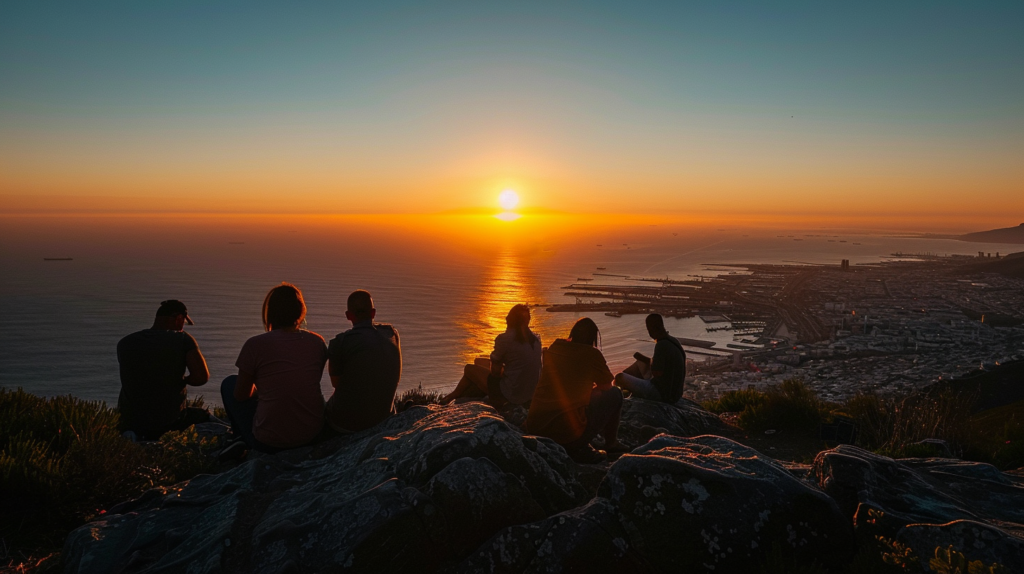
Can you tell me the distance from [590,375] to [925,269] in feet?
480

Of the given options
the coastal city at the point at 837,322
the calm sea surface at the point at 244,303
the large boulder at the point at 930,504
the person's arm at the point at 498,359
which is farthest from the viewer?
the calm sea surface at the point at 244,303

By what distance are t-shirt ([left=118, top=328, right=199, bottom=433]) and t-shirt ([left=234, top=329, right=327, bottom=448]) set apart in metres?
1.67

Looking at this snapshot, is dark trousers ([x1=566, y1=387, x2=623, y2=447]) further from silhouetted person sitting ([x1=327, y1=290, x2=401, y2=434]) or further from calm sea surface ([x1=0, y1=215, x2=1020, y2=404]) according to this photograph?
calm sea surface ([x1=0, y1=215, x2=1020, y2=404])

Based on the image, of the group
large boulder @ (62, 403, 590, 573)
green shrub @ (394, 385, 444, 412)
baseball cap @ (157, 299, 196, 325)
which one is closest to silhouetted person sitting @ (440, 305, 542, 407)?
green shrub @ (394, 385, 444, 412)

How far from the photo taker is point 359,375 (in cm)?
547

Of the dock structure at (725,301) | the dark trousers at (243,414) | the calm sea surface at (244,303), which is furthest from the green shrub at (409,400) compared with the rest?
the dock structure at (725,301)

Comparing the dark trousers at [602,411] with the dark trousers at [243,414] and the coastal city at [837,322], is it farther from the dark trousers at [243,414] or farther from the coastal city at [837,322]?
the coastal city at [837,322]

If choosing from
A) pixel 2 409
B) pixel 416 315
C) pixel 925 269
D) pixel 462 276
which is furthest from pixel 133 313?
pixel 925 269

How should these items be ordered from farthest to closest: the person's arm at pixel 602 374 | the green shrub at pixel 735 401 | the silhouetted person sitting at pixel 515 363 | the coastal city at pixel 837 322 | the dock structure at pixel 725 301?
the dock structure at pixel 725 301 < the coastal city at pixel 837 322 < the green shrub at pixel 735 401 < the silhouetted person sitting at pixel 515 363 < the person's arm at pixel 602 374

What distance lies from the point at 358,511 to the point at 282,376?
219cm

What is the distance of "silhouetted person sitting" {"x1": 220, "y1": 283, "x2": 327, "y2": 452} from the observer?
16.4 feet

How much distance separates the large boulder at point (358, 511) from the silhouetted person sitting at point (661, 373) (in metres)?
4.32

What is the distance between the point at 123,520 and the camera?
383cm

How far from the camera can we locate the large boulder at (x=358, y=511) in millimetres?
3217
